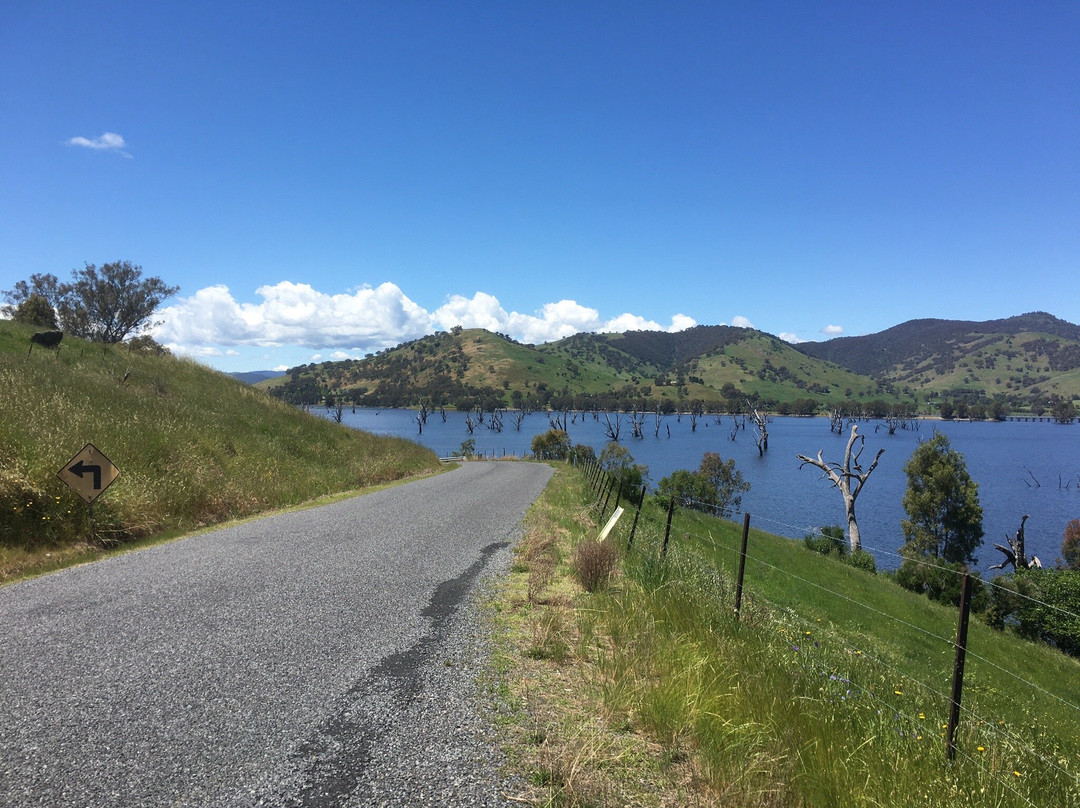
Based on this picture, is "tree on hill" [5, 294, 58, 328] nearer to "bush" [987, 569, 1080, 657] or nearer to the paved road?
the paved road

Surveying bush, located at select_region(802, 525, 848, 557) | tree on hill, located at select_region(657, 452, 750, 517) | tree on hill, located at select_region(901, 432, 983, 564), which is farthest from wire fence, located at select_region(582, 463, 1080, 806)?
tree on hill, located at select_region(657, 452, 750, 517)

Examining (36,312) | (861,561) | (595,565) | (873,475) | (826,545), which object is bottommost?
(873,475)

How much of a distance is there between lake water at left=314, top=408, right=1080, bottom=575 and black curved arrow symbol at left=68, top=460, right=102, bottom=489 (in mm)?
15379

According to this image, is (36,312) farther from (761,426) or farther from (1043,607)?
(761,426)

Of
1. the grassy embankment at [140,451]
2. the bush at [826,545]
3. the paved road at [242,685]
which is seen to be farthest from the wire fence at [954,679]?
the grassy embankment at [140,451]

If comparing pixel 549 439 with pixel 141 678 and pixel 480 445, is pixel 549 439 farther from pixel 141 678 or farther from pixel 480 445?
pixel 141 678

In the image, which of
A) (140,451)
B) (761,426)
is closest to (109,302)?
(140,451)

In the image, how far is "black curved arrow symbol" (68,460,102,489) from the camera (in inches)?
429

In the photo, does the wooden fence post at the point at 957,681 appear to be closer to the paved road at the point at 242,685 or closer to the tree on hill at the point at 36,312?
the paved road at the point at 242,685

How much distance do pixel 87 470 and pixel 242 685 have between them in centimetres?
827

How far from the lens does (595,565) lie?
372 inches

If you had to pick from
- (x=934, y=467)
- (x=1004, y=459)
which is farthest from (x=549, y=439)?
(x=1004, y=459)

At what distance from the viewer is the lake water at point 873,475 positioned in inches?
2026

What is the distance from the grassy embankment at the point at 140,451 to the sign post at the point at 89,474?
428mm
